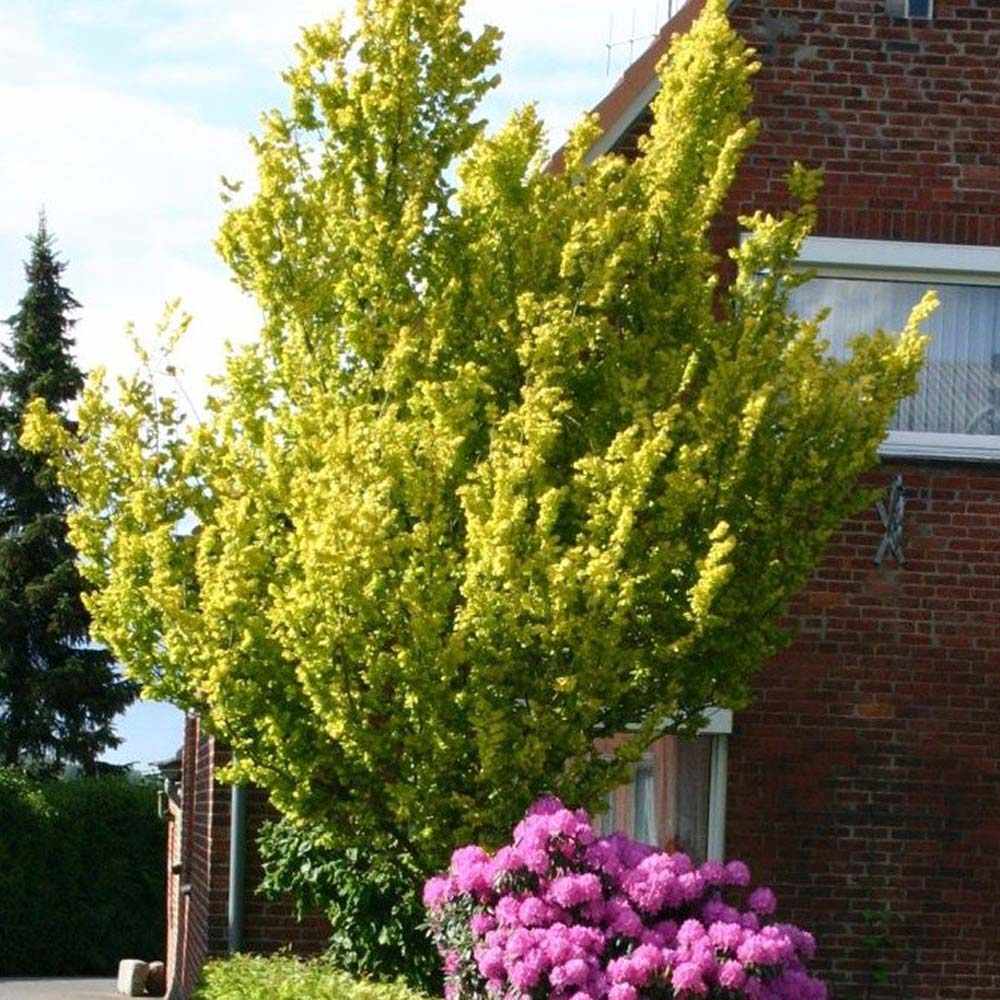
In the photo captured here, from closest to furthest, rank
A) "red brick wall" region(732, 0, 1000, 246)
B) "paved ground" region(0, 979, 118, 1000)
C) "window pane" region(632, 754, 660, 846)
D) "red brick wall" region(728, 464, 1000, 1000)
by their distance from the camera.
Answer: "red brick wall" region(728, 464, 1000, 1000), "red brick wall" region(732, 0, 1000, 246), "window pane" region(632, 754, 660, 846), "paved ground" region(0, 979, 118, 1000)

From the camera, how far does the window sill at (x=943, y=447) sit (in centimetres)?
1549

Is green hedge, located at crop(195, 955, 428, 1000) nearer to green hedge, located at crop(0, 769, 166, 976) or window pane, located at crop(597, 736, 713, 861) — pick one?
window pane, located at crop(597, 736, 713, 861)

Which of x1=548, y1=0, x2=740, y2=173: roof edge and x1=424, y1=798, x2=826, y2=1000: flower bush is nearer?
x1=424, y1=798, x2=826, y2=1000: flower bush

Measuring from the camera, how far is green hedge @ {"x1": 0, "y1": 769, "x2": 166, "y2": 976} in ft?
119

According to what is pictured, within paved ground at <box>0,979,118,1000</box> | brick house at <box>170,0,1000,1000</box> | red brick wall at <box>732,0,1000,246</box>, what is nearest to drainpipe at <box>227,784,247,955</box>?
brick house at <box>170,0,1000,1000</box>

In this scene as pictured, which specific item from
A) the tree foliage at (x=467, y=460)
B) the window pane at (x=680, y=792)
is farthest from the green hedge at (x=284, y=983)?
the window pane at (x=680, y=792)

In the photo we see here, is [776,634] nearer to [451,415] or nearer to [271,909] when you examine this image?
[451,415]

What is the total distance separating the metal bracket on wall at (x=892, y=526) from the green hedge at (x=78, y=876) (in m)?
23.0

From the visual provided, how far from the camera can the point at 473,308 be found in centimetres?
1248

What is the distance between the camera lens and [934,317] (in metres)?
15.8

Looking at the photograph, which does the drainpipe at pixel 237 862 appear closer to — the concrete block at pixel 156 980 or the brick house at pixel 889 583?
the brick house at pixel 889 583

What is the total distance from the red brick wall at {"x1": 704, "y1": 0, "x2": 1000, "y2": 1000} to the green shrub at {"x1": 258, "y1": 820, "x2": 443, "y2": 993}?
2050mm

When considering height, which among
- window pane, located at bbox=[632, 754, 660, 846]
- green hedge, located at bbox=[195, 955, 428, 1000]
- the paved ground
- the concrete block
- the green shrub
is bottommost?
the paved ground

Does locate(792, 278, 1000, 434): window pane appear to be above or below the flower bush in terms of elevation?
above
